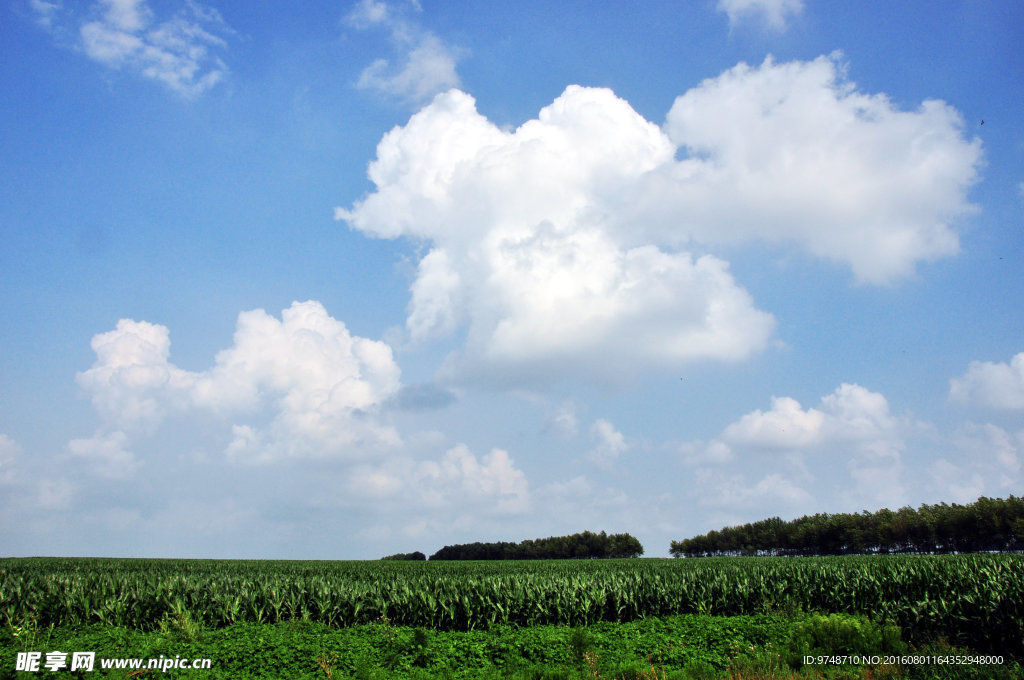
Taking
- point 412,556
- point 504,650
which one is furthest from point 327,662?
point 412,556

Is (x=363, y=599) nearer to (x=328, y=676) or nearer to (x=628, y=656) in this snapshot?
(x=328, y=676)

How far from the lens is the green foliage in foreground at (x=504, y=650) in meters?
14.6

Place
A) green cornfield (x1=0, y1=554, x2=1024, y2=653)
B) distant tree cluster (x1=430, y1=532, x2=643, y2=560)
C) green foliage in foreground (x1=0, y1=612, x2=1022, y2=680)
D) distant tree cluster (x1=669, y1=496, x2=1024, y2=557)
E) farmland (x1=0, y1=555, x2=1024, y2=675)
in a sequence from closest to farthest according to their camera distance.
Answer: green foliage in foreground (x1=0, y1=612, x2=1022, y2=680)
farmland (x1=0, y1=555, x2=1024, y2=675)
green cornfield (x1=0, y1=554, x2=1024, y2=653)
distant tree cluster (x1=669, y1=496, x2=1024, y2=557)
distant tree cluster (x1=430, y1=532, x2=643, y2=560)

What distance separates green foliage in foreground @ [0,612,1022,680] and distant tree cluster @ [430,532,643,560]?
467 ft

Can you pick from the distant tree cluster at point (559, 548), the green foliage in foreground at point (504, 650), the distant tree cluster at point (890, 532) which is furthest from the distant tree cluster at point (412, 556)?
the green foliage in foreground at point (504, 650)

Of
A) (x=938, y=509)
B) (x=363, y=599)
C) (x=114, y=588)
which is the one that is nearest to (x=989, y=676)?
(x=363, y=599)

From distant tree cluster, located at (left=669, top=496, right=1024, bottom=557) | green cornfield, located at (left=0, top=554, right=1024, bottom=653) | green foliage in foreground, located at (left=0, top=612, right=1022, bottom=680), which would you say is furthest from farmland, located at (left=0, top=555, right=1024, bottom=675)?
distant tree cluster, located at (left=669, top=496, right=1024, bottom=557)

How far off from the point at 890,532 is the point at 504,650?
465 ft

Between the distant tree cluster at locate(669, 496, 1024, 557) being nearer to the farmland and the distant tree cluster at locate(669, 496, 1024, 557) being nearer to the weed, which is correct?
the farmland

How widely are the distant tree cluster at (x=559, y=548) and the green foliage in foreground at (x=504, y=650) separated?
142478 mm

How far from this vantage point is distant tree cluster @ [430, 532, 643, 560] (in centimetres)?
15462

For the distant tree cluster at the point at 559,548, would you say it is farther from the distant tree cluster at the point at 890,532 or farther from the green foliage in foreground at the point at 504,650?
the green foliage in foreground at the point at 504,650

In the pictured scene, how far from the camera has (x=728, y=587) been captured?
74.8ft

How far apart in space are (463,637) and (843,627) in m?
11.1
